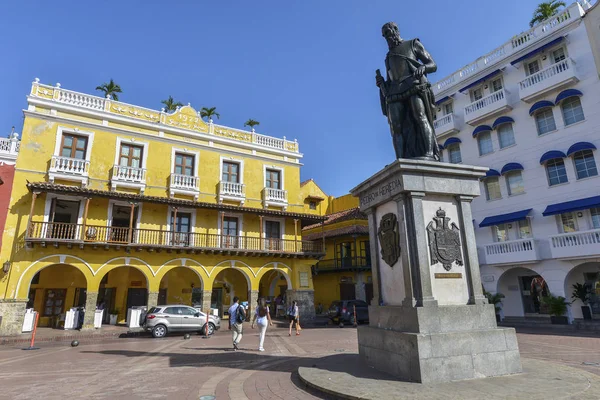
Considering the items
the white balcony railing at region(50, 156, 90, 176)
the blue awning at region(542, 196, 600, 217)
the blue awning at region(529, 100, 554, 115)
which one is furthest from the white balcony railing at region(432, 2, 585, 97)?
the white balcony railing at region(50, 156, 90, 176)

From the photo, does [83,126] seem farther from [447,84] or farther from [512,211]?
[512,211]

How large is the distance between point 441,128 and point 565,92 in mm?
7519

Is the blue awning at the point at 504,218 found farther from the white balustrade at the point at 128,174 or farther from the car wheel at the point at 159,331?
the white balustrade at the point at 128,174

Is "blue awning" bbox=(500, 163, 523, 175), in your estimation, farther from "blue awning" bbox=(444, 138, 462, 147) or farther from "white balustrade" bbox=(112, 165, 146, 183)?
"white balustrade" bbox=(112, 165, 146, 183)

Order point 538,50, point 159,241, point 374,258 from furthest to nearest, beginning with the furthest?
Answer: point 159,241, point 538,50, point 374,258

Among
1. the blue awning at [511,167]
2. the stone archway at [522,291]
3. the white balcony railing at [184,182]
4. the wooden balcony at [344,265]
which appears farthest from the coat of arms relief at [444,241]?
the wooden balcony at [344,265]

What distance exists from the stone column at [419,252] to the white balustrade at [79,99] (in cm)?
2183

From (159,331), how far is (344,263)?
754 inches

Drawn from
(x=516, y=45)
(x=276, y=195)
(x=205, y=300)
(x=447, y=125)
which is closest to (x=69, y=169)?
(x=205, y=300)

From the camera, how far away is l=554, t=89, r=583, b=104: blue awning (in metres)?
18.5

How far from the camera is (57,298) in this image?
22.4 m

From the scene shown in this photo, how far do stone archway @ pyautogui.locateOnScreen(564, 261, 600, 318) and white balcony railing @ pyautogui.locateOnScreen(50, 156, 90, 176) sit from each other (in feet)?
88.0

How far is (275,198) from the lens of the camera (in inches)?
1025

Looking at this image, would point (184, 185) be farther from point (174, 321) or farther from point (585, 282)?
point (585, 282)
